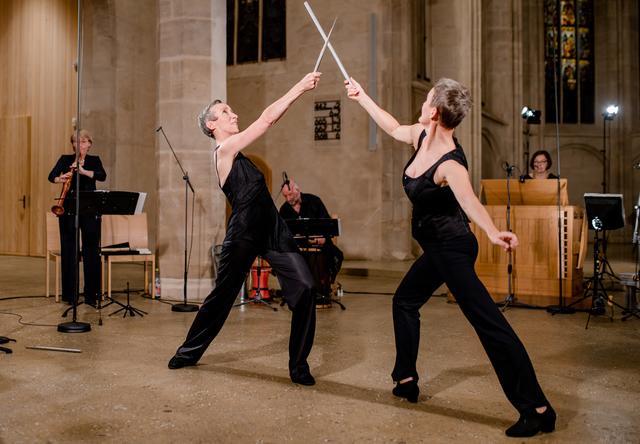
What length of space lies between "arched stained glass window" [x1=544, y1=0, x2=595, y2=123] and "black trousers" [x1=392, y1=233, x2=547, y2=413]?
20.1 meters

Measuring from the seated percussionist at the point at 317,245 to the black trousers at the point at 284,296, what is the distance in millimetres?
2792

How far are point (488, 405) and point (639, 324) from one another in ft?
11.5

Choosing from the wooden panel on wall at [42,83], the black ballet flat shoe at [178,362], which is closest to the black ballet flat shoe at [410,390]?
the black ballet flat shoe at [178,362]

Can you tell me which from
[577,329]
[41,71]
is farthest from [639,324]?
[41,71]

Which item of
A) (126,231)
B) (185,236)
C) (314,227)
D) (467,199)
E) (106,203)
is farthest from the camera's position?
(126,231)

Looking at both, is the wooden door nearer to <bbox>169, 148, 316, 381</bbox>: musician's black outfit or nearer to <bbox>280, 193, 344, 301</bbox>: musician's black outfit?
<bbox>280, 193, 344, 301</bbox>: musician's black outfit

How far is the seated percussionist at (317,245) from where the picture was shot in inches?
294

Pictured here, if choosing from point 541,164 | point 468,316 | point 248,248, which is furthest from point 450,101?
point 541,164

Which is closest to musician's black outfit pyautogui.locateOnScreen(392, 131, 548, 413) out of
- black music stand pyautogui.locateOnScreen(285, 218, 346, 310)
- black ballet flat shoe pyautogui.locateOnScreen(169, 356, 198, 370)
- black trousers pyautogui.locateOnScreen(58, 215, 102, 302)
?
black ballet flat shoe pyautogui.locateOnScreen(169, 356, 198, 370)

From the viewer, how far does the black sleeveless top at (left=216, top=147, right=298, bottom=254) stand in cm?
437

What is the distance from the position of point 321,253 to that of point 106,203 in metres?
2.30

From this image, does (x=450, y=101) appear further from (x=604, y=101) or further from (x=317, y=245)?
(x=604, y=101)

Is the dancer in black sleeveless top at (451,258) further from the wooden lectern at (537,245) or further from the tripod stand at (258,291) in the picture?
the wooden lectern at (537,245)

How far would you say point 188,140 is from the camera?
8.05 meters
